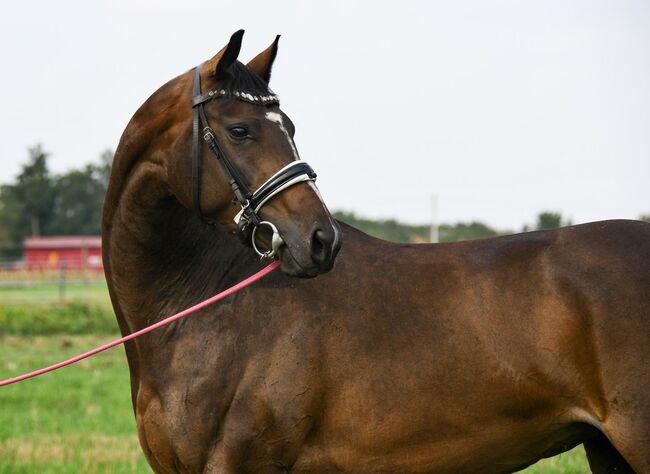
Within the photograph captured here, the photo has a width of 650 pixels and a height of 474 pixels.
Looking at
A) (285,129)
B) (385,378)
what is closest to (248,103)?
(285,129)

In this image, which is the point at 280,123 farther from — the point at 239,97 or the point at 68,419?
the point at 68,419

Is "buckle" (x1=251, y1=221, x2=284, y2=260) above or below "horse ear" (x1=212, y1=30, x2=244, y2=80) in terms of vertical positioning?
below

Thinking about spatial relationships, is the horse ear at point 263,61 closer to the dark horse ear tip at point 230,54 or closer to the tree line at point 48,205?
the dark horse ear tip at point 230,54

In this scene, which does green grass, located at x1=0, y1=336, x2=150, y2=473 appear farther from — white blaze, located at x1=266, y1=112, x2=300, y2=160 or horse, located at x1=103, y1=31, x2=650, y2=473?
white blaze, located at x1=266, y1=112, x2=300, y2=160

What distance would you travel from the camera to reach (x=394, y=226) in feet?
102

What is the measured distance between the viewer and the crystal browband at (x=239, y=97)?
394 cm

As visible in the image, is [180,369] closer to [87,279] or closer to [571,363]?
[571,363]

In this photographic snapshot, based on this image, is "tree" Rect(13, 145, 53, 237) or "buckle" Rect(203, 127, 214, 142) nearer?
"buckle" Rect(203, 127, 214, 142)

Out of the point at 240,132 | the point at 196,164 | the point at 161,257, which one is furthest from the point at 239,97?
the point at 161,257

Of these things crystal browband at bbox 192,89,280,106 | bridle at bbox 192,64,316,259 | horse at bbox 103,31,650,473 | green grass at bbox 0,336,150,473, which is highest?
crystal browband at bbox 192,89,280,106

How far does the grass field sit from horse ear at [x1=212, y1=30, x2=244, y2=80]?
14.5 feet

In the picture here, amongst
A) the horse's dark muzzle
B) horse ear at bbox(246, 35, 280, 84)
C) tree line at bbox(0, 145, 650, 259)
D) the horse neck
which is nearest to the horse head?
the horse's dark muzzle

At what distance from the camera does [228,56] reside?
394 cm

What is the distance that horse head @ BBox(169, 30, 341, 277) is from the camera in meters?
3.70
